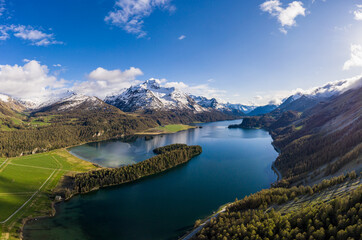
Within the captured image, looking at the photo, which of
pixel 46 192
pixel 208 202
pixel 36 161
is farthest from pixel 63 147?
pixel 208 202

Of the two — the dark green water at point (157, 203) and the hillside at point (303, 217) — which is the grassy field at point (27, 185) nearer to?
the dark green water at point (157, 203)

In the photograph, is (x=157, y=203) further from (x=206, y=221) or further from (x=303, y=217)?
(x=303, y=217)

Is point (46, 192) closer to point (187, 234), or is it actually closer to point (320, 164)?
point (187, 234)

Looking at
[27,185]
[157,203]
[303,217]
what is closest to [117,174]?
[157,203]

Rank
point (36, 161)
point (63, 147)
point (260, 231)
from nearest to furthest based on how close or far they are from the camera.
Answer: point (260, 231) → point (36, 161) → point (63, 147)

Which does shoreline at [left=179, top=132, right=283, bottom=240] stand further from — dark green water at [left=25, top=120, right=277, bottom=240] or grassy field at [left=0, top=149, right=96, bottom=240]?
grassy field at [left=0, top=149, right=96, bottom=240]

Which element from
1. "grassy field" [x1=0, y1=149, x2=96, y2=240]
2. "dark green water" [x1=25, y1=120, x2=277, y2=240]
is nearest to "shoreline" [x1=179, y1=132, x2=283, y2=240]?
"dark green water" [x1=25, y1=120, x2=277, y2=240]

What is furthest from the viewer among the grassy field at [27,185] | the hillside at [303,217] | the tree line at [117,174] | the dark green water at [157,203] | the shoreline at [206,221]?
the tree line at [117,174]

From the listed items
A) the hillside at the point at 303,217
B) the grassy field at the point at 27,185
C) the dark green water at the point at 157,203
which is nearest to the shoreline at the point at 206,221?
the dark green water at the point at 157,203
